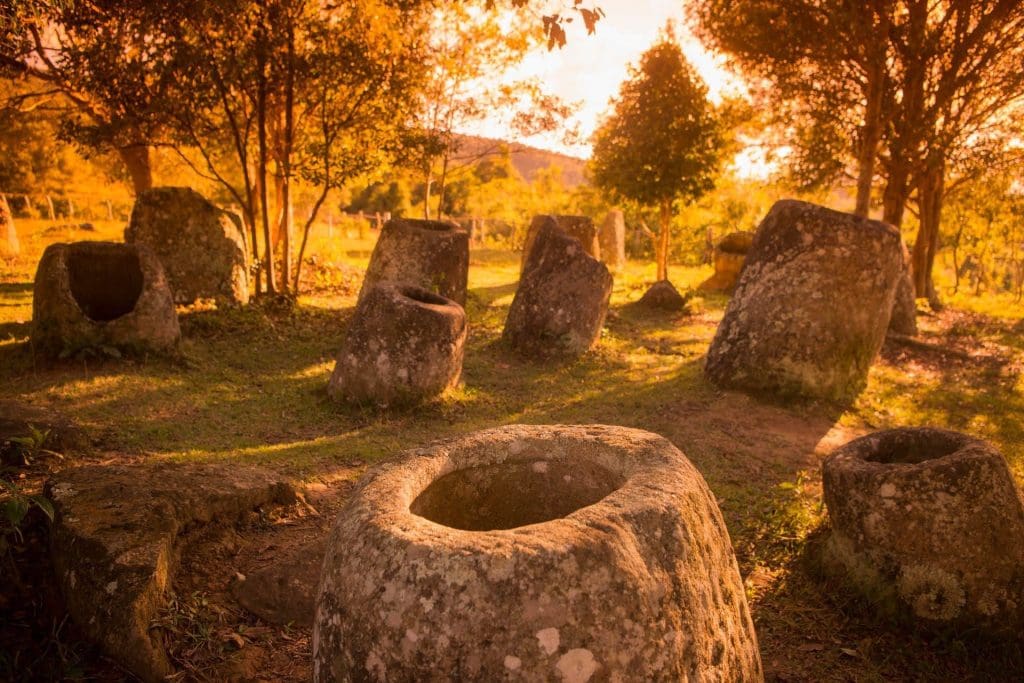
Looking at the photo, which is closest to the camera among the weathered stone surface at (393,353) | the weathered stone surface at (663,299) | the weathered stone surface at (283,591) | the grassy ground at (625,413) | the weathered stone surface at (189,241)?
the weathered stone surface at (283,591)

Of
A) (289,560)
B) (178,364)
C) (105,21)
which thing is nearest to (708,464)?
(289,560)

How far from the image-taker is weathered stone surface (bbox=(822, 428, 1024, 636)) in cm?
398

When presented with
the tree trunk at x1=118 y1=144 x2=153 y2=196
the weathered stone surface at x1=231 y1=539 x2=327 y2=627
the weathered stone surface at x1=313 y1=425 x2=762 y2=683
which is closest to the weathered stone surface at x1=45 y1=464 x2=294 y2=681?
the weathered stone surface at x1=231 y1=539 x2=327 y2=627

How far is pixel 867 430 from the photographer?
7820mm

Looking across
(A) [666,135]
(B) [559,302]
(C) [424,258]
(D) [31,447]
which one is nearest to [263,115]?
(C) [424,258]

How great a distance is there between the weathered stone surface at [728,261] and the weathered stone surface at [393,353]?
13493 mm

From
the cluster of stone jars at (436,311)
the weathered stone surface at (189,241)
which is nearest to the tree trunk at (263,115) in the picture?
the weathered stone surface at (189,241)

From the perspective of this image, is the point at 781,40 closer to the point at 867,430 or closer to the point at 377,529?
the point at 867,430

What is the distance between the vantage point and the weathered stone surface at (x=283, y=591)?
375 centimetres

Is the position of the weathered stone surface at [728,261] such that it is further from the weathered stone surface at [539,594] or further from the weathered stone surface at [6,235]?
the weathered stone surface at [6,235]

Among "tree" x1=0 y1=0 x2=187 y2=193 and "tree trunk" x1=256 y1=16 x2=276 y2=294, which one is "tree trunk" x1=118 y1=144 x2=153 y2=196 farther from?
"tree trunk" x1=256 y1=16 x2=276 y2=294

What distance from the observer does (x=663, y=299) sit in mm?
15883

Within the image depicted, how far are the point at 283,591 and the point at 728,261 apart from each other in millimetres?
17805

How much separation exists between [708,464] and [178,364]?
710cm
